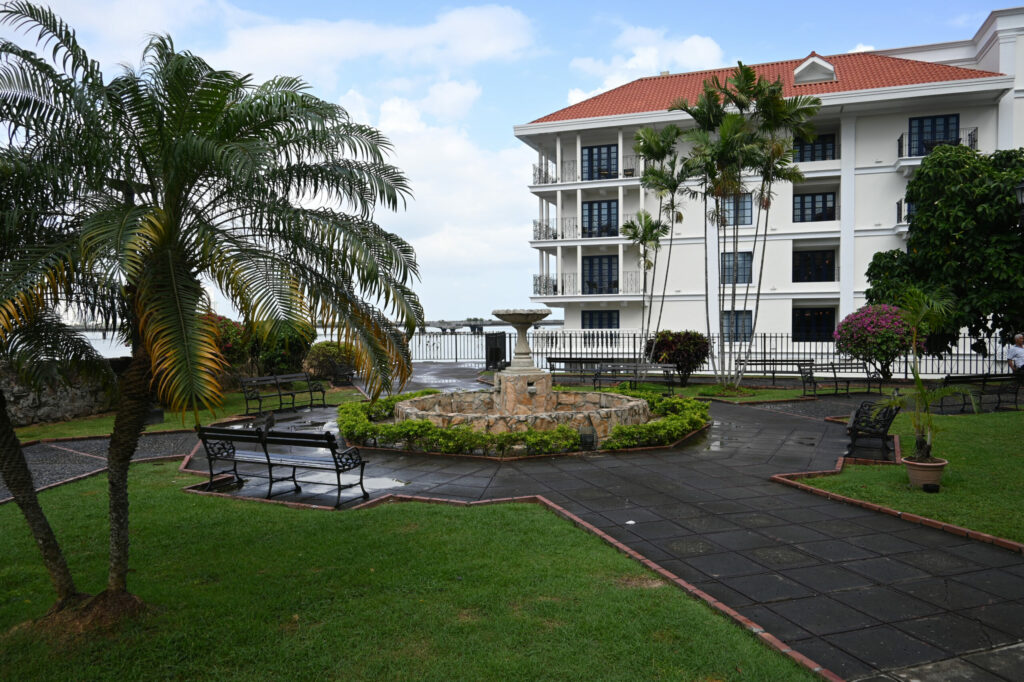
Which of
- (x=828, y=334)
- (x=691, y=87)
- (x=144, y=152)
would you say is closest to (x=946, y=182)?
(x=828, y=334)

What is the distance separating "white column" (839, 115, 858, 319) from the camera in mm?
27891

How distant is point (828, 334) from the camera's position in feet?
96.5

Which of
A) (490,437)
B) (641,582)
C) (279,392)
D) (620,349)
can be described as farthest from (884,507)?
(620,349)

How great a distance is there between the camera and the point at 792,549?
5.87 m

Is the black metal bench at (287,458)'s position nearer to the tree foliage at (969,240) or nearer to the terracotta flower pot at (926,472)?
the terracotta flower pot at (926,472)

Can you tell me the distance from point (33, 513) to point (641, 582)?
4.42 m

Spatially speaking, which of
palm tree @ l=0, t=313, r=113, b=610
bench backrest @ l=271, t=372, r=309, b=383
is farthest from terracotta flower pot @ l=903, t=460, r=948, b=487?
bench backrest @ l=271, t=372, r=309, b=383

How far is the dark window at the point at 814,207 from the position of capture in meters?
29.2

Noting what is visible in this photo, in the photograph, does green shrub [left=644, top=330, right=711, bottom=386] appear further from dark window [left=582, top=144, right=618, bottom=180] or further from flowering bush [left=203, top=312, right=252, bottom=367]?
dark window [left=582, top=144, right=618, bottom=180]

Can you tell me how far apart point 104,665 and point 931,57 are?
39.7m

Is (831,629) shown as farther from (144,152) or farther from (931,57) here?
(931,57)

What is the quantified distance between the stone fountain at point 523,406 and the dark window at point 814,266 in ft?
65.9

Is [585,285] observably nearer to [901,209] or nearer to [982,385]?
[901,209]

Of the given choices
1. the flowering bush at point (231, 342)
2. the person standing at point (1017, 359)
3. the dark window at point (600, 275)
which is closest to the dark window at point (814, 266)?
the dark window at point (600, 275)
